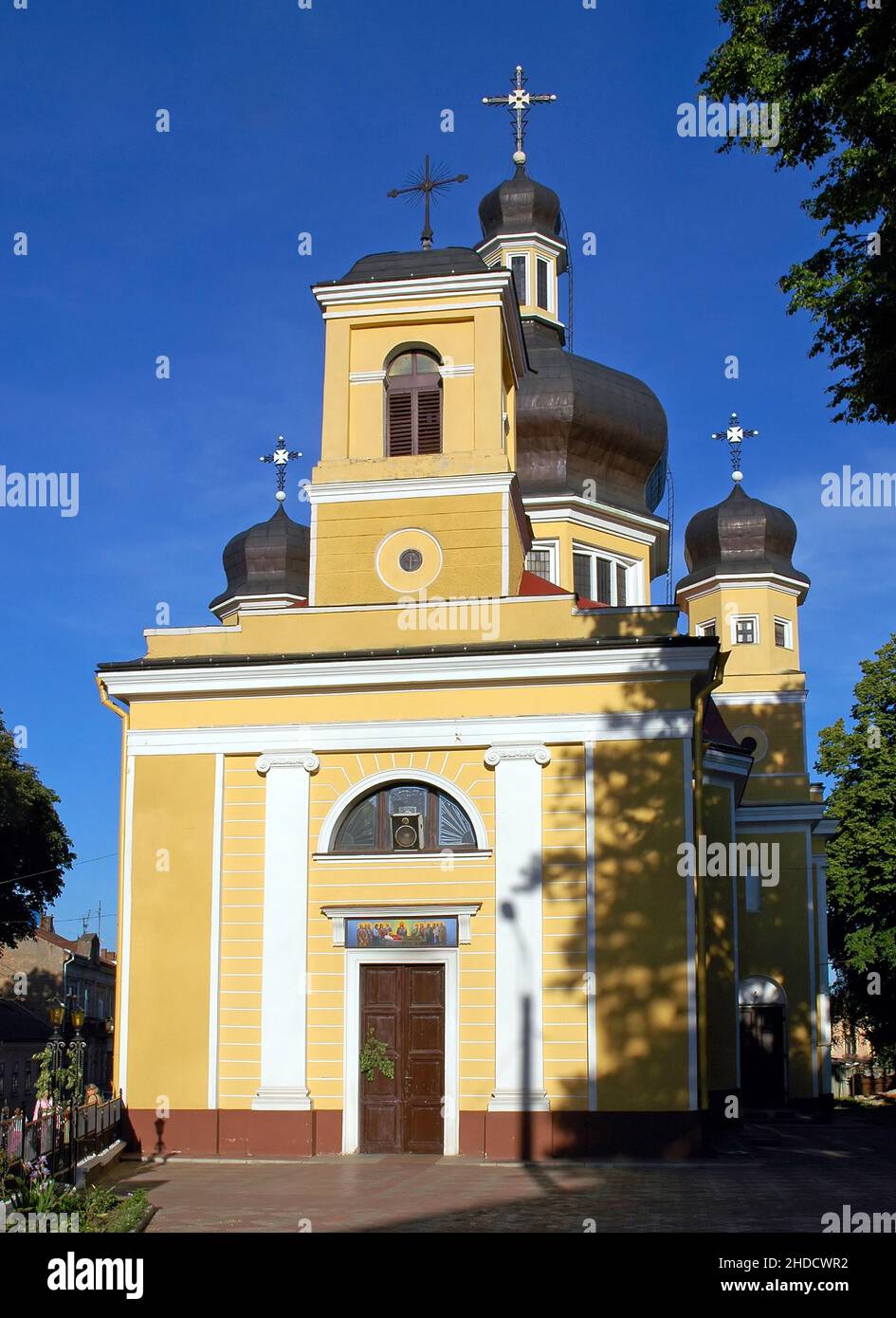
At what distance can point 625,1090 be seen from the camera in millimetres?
19078

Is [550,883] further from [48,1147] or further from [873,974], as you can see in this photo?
[873,974]

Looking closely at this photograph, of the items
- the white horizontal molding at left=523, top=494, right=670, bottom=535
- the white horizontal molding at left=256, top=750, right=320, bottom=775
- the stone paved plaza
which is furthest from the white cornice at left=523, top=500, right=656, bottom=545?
the stone paved plaza

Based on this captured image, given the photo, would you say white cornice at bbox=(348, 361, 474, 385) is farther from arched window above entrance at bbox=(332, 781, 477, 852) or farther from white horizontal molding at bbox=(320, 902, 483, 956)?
white horizontal molding at bbox=(320, 902, 483, 956)

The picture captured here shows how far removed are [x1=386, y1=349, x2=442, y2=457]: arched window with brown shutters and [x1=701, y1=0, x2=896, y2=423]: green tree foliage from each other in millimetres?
8715

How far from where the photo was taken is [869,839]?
38.0 metres

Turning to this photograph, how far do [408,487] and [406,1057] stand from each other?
8.24 meters

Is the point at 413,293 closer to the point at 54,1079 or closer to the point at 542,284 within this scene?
the point at 54,1079

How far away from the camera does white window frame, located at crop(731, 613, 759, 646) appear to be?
37.2 meters

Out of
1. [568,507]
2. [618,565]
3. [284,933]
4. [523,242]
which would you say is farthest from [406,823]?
[523,242]

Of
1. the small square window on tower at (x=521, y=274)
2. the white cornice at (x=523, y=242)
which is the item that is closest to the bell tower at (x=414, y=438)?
the small square window on tower at (x=521, y=274)

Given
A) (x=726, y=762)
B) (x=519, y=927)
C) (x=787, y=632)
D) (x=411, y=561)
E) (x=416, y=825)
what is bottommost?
(x=519, y=927)

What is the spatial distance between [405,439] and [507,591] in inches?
120

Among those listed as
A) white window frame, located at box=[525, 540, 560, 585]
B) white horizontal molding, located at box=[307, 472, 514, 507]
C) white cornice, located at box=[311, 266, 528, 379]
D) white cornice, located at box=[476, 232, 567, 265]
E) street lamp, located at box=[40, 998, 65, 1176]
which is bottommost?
street lamp, located at box=[40, 998, 65, 1176]

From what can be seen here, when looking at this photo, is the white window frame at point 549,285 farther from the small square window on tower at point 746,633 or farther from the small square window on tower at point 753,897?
the small square window on tower at point 753,897
